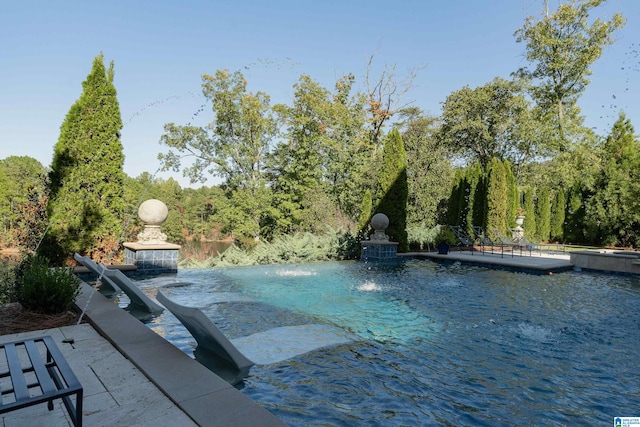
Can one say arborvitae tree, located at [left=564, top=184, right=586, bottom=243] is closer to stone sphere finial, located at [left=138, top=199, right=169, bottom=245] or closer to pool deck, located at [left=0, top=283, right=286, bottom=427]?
stone sphere finial, located at [left=138, top=199, right=169, bottom=245]

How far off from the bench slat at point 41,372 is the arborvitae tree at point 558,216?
28418 mm

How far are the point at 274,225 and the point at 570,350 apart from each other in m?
19.1

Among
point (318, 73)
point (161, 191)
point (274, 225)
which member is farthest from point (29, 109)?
point (161, 191)

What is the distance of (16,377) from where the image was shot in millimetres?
1939

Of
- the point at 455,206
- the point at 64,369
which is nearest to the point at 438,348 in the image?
the point at 64,369

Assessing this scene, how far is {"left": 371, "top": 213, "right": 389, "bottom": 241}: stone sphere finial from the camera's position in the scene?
14086 millimetres

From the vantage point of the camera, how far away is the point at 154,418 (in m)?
2.29

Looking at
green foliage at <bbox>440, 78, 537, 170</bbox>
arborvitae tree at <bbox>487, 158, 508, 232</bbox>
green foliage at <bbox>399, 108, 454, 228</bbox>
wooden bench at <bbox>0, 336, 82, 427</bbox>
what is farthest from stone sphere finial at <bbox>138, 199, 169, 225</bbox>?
green foliage at <bbox>440, 78, 537, 170</bbox>

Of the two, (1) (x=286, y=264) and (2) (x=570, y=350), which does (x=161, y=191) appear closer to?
(1) (x=286, y=264)

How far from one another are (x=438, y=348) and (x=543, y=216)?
2417 cm

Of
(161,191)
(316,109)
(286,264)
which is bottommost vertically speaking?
(286,264)

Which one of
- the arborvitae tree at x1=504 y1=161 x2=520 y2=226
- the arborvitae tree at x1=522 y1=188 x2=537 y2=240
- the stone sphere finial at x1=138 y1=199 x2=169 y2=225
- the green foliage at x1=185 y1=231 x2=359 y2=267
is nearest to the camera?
the stone sphere finial at x1=138 y1=199 x2=169 y2=225

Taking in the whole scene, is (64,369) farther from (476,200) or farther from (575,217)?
(575,217)

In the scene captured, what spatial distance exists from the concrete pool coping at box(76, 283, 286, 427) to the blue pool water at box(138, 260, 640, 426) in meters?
0.49
